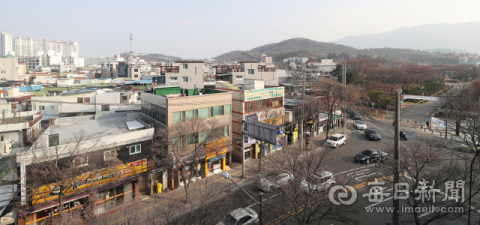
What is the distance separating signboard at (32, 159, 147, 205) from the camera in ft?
45.1

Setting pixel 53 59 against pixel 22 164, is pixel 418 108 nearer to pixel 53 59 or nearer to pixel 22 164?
pixel 22 164

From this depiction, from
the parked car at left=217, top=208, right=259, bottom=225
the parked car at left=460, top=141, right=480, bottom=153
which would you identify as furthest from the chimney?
the parked car at left=460, top=141, right=480, bottom=153

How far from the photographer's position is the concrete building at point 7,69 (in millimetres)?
75044

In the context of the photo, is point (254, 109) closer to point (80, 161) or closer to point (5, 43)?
point (80, 161)

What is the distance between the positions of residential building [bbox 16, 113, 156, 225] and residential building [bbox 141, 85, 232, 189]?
1.86 m

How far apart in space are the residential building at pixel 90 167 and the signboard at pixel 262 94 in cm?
978

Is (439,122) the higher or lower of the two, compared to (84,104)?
lower

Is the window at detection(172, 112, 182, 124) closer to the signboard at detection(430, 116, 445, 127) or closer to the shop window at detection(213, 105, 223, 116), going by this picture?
the shop window at detection(213, 105, 223, 116)

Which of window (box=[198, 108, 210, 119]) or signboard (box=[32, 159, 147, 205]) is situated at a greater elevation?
window (box=[198, 108, 210, 119])

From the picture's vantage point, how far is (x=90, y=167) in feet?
48.0

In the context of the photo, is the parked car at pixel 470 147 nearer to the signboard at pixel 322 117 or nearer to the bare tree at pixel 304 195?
the bare tree at pixel 304 195

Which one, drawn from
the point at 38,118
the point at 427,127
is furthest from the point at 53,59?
the point at 427,127

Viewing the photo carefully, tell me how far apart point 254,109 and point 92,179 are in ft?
49.9

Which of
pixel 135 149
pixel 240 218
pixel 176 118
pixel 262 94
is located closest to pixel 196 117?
pixel 176 118
